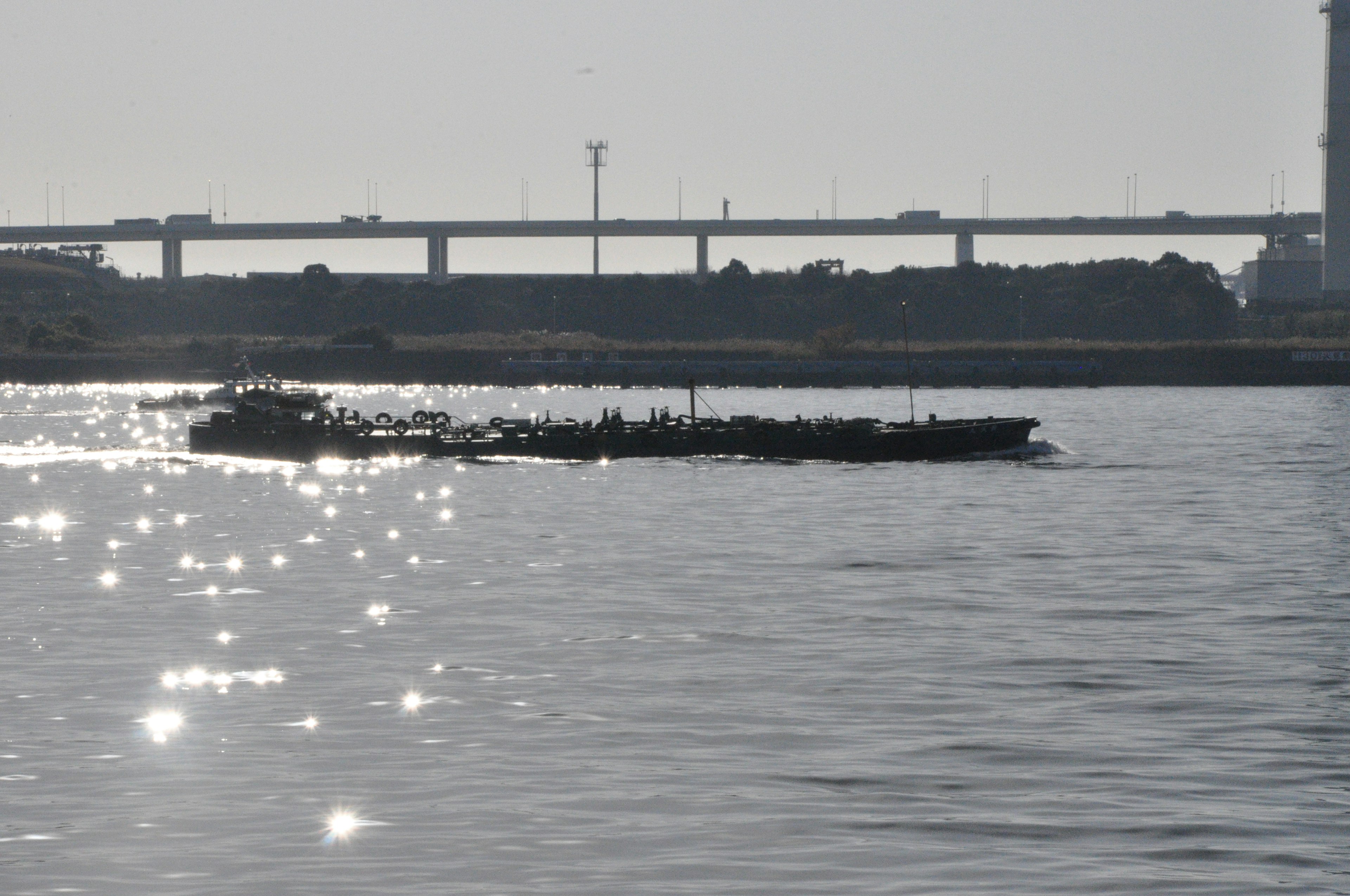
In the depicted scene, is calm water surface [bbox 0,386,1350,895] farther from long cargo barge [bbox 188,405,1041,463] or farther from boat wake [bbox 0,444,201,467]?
boat wake [bbox 0,444,201,467]

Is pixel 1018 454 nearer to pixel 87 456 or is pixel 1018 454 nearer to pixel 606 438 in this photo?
pixel 606 438

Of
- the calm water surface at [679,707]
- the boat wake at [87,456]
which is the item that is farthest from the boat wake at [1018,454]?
the boat wake at [87,456]

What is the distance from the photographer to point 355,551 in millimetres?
53375

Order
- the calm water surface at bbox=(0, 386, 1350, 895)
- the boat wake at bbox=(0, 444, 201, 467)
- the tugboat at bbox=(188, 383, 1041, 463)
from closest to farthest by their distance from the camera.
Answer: the calm water surface at bbox=(0, 386, 1350, 895) < the tugboat at bbox=(188, 383, 1041, 463) < the boat wake at bbox=(0, 444, 201, 467)

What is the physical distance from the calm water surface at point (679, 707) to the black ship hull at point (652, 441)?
33998mm

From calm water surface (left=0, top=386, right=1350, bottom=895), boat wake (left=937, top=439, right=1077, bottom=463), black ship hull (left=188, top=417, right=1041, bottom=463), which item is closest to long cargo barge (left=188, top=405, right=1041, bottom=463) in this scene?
black ship hull (left=188, top=417, right=1041, bottom=463)

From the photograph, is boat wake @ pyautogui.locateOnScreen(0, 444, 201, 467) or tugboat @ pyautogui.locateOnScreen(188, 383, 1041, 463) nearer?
tugboat @ pyautogui.locateOnScreen(188, 383, 1041, 463)

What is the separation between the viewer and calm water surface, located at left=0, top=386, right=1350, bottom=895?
18.8 m

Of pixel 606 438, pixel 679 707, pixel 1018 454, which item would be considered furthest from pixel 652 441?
pixel 679 707

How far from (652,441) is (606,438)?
3008 millimetres

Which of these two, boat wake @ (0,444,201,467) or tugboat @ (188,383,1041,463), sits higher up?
tugboat @ (188,383,1041,463)

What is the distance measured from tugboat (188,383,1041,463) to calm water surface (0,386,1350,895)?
34.1 metres

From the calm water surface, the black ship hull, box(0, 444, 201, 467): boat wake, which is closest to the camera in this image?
the calm water surface

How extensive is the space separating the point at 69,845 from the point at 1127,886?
11.2 meters
